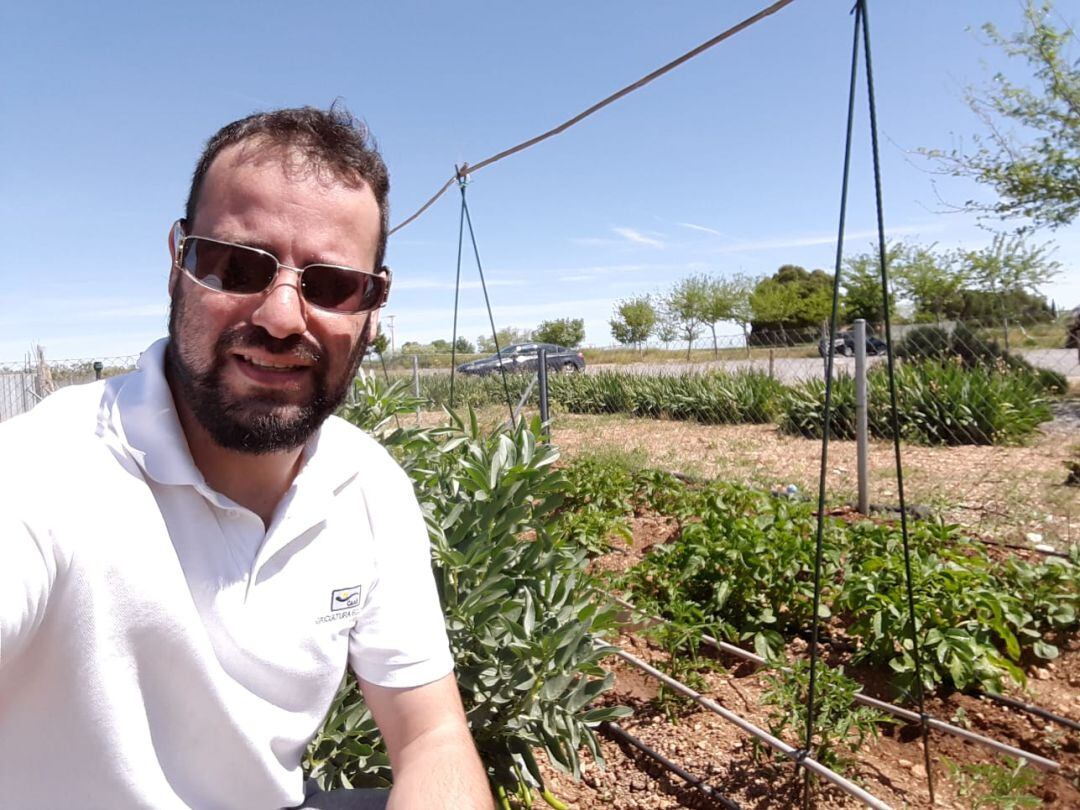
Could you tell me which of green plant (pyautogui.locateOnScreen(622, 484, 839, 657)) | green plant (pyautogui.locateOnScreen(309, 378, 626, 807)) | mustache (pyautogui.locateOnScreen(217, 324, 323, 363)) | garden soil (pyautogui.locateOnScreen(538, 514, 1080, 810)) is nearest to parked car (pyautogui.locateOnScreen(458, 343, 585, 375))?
green plant (pyautogui.locateOnScreen(622, 484, 839, 657))

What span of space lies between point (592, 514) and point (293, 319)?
333 centimetres

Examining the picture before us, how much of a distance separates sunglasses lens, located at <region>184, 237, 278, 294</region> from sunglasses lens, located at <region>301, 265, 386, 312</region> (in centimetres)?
7

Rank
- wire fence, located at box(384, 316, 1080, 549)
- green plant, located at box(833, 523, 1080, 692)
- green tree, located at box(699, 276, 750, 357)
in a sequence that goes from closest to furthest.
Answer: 1. green plant, located at box(833, 523, 1080, 692)
2. wire fence, located at box(384, 316, 1080, 549)
3. green tree, located at box(699, 276, 750, 357)

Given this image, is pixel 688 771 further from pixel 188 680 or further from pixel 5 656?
pixel 5 656

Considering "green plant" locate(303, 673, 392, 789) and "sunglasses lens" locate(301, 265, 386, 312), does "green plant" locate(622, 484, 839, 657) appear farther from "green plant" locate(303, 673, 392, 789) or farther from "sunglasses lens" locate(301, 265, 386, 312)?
"sunglasses lens" locate(301, 265, 386, 312)

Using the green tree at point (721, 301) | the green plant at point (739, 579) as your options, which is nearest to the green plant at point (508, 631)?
the green plant at point (739, 579)

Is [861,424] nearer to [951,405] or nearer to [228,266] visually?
[951,405]

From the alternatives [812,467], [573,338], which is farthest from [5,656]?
[573,338]

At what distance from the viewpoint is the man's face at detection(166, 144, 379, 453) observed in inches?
48.4

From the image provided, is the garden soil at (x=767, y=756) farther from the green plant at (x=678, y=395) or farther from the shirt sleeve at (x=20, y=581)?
the green plant at (x=678, y=395)

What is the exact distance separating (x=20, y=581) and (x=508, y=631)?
1.13 m

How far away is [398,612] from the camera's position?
4.50 feet

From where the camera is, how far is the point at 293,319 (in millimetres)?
1241

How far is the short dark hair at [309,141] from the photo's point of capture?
4.23 ft
